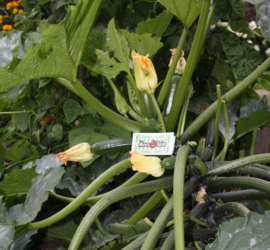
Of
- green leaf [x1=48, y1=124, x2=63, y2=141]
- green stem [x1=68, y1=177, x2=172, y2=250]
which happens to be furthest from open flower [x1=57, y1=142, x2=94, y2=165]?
green leaf [x1=48, y1=124, x2=63, y2=141]

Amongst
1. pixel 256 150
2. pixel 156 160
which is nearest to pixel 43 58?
pixel 156 160

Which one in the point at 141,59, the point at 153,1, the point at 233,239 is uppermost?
the point at 153,1

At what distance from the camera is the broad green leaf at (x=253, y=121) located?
76 centimetres

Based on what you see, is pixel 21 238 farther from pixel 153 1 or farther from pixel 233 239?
pixel 153 1

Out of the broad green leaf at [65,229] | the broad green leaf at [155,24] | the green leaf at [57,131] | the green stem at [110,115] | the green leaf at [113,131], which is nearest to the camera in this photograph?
the green stem at [110,115]

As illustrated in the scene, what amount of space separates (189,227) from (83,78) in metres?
0.78

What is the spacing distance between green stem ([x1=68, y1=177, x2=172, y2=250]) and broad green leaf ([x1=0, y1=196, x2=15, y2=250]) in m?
0.13

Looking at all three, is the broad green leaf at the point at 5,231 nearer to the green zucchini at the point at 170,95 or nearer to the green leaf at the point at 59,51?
the green leaf at the point at 59,51

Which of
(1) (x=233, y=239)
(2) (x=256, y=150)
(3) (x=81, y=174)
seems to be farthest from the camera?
(2) (x=256, y=150)

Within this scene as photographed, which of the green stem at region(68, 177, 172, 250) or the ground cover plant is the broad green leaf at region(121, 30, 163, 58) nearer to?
the ground cover plant

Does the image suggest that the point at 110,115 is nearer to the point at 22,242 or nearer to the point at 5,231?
the point at 5,231

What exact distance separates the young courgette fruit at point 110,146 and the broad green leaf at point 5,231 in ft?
0.81

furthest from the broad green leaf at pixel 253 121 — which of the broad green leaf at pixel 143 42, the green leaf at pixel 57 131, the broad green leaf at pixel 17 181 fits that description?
the green leaf at pixel 57 131

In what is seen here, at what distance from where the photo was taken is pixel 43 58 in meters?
0.55
